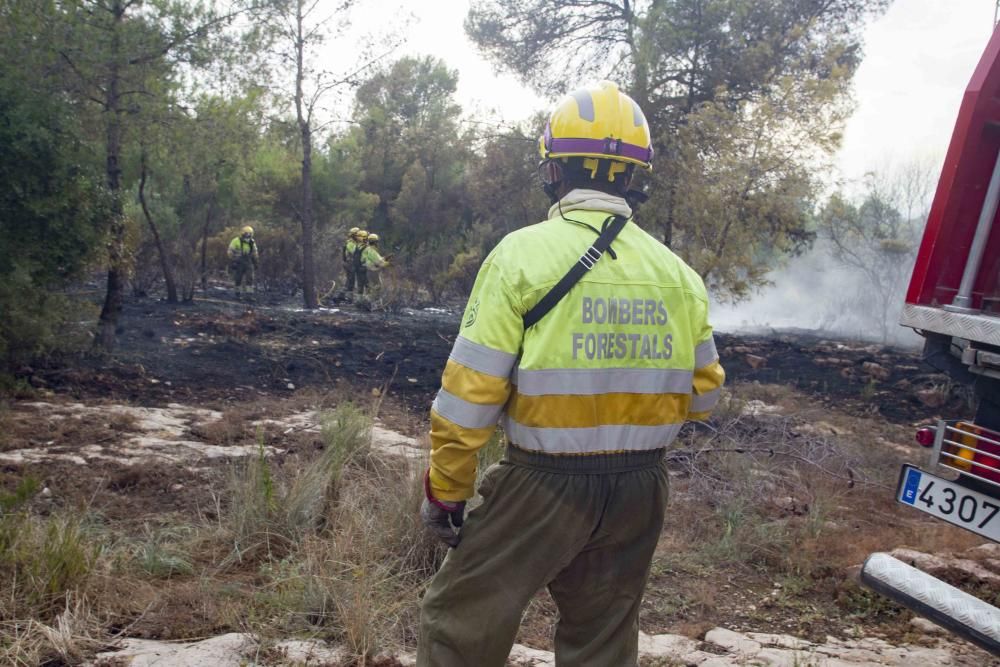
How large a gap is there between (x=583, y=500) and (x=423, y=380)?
7.33 metres

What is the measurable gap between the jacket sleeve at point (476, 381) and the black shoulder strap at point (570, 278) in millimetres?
34

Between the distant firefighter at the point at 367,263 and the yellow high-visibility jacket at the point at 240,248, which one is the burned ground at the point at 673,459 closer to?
the yellow high-visibility jacket at the point at 240,248

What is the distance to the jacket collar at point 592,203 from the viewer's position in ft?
7.34

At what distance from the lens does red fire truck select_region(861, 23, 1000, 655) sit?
2877mm

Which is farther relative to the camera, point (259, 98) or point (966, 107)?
point (259, 98)

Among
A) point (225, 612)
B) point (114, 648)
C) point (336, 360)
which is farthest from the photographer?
point (336, 360)

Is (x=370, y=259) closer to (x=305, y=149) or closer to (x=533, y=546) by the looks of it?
(x=305, y=149)

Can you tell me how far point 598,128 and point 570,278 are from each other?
1.52ft

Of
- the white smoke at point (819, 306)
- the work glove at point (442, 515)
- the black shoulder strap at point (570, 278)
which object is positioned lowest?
the white smoke at point (819, 306)

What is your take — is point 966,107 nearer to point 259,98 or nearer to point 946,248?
point 946,248

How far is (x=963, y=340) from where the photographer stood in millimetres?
3123

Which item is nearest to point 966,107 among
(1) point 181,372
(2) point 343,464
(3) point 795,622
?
(3) point 795,622

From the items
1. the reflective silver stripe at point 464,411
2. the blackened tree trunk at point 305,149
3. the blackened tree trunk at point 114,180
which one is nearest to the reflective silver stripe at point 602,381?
the reflective silver stripe at point 464,411

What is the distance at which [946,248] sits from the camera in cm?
343
